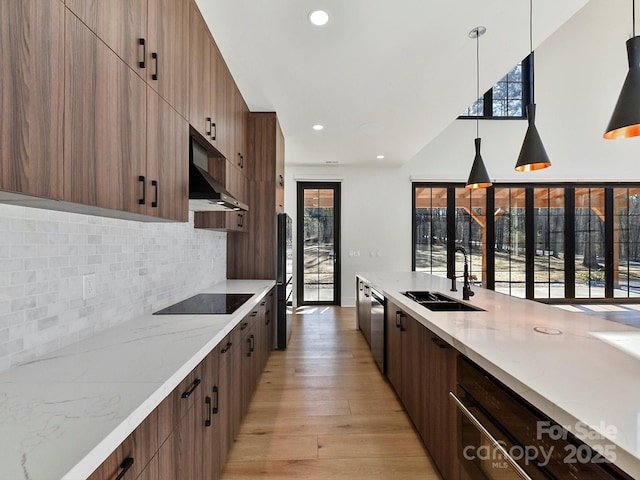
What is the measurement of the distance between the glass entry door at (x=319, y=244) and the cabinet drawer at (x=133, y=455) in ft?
17.1

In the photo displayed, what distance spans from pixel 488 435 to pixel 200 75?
2.46 metres

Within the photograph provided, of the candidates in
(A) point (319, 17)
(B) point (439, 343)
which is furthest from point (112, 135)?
(B) point (439, 343)

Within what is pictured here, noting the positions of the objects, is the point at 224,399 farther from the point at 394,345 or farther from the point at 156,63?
the point at 156,63

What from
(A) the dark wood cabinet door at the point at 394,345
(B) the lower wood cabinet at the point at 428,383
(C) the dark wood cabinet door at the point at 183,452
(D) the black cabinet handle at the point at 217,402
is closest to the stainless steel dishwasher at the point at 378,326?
(A) the dark wood cabinet door at the point at 394,345

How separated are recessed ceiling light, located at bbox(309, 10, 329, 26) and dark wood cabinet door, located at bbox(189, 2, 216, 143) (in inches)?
28.2

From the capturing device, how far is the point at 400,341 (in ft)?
7.77

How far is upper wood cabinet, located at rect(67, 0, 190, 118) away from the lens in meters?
1.07

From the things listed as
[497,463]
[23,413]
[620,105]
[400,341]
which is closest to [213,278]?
[400,341]

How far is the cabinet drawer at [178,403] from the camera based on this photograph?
3.26 ft

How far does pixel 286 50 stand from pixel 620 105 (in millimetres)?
2043

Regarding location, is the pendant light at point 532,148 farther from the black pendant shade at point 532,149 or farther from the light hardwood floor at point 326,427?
the light hardwood floor at point 326,427

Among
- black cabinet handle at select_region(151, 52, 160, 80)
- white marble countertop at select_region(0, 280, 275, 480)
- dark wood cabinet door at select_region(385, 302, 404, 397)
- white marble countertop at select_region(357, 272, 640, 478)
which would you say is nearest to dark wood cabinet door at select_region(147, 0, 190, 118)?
black cabinet handle at select_region(151, 52, 160, 80)

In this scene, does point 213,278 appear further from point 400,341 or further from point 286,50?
point 286,50

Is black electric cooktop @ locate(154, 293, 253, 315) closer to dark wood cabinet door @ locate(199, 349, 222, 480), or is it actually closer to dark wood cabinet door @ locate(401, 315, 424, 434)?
dark wood cabinet door @ locate(199, 349, 222, 480)
